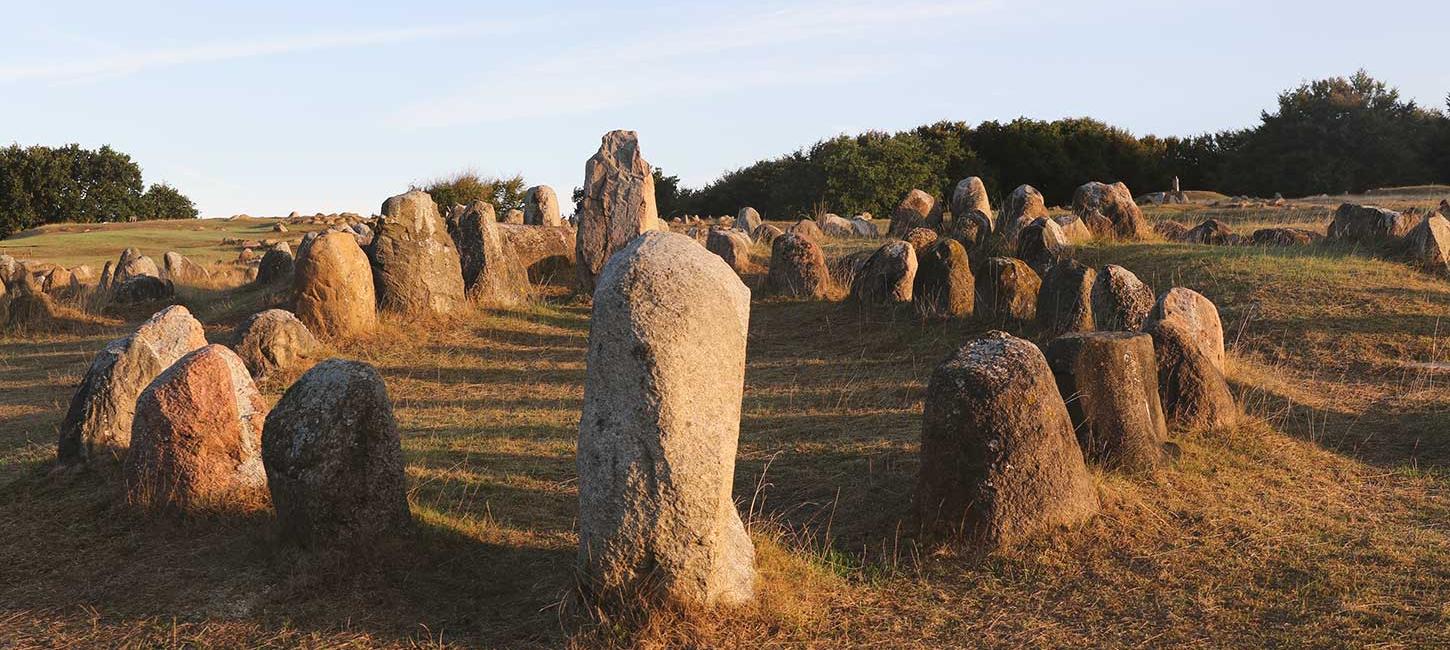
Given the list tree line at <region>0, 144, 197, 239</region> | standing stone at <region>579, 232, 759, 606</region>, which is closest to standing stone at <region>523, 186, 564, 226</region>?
standing stone at <region>579, 232, 759, 606</region>

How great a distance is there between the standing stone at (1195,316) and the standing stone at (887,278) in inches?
159

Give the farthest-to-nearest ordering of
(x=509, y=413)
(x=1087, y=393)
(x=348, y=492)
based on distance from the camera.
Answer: (x=509, y=413) < (x=1087, y=393) < (x=348, y=492)

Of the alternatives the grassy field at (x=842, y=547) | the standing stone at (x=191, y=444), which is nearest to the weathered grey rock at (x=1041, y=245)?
the grassy field at (x=842, y=547)

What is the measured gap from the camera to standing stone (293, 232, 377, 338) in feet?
44.7

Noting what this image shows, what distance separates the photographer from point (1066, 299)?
39.3 feet

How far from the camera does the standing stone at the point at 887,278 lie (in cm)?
1439

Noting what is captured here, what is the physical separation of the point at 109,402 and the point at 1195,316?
8679 mm

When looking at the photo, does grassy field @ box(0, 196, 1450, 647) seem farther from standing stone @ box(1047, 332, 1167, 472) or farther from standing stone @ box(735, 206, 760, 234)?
standing stone @ box(735, 206, 760, 234)

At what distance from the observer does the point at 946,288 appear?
1350cm

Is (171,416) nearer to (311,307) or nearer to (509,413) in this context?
(509,413)

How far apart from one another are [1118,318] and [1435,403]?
2.66m

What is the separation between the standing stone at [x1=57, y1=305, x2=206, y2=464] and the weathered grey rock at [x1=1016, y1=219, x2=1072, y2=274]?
1018cm

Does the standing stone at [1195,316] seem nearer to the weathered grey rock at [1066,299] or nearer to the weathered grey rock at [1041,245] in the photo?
the weathered grey rock at [1066,299]

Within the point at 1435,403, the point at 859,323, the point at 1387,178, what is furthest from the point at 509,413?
the point at 1387,178
